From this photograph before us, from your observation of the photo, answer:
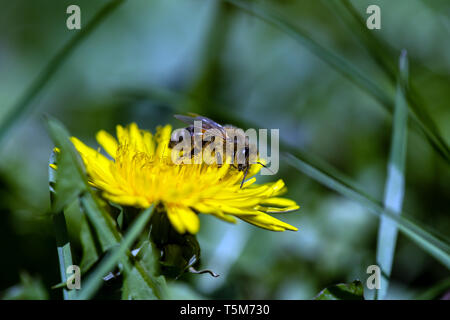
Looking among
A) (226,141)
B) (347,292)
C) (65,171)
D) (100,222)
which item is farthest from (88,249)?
(347,292)

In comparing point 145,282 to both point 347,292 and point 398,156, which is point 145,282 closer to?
point 347,292

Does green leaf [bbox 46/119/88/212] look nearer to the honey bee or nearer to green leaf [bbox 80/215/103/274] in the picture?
green leaf [bbox 80/215/103/274]

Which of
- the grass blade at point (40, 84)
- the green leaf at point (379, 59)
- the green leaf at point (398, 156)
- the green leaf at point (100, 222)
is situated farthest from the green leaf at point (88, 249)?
the green leaf at point (379, 59)

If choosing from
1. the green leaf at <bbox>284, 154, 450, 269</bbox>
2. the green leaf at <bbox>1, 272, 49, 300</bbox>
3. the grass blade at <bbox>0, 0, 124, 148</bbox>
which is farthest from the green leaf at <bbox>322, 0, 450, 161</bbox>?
the green leaf at <bbox>1, 272, 49, 300</bbox>

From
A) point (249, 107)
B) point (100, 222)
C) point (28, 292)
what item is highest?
point (249, 107)

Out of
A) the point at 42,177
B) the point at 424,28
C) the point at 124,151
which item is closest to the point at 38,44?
the point at 42,177

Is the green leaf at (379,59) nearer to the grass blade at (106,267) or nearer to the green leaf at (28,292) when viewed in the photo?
the grass blade at (106,267)
